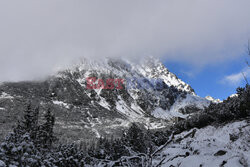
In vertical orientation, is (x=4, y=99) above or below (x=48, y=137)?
above

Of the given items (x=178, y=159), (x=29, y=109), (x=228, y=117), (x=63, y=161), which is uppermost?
(x=29, y=109)

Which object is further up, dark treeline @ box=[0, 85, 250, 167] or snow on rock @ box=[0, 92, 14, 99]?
snow on rock @ box=[0, 92, 14, 99]

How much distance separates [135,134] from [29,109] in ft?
56.6

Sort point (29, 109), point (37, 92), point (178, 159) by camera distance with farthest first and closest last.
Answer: point (37, 92) → point (29, 109) → point (178, 159)

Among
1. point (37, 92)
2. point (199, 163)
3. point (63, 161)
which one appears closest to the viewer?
point (199, 163)

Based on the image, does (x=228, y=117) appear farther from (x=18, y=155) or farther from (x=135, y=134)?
(x=135, y=134)

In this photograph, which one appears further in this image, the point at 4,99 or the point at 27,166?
the point at 4,99

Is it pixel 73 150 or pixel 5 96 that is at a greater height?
pixel 5 96

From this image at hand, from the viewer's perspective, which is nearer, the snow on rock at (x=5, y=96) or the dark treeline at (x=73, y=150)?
the dark treeline at (x=73, y=150)

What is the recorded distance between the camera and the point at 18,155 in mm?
4055

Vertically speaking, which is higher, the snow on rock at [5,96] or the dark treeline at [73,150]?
the snow on rock at [5,96]

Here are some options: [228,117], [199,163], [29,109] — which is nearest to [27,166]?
[199,163]

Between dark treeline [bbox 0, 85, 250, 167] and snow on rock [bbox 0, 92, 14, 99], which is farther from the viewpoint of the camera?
snow on rock [bbox 0, 92, 14, 99]

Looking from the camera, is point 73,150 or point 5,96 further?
point 5,96
